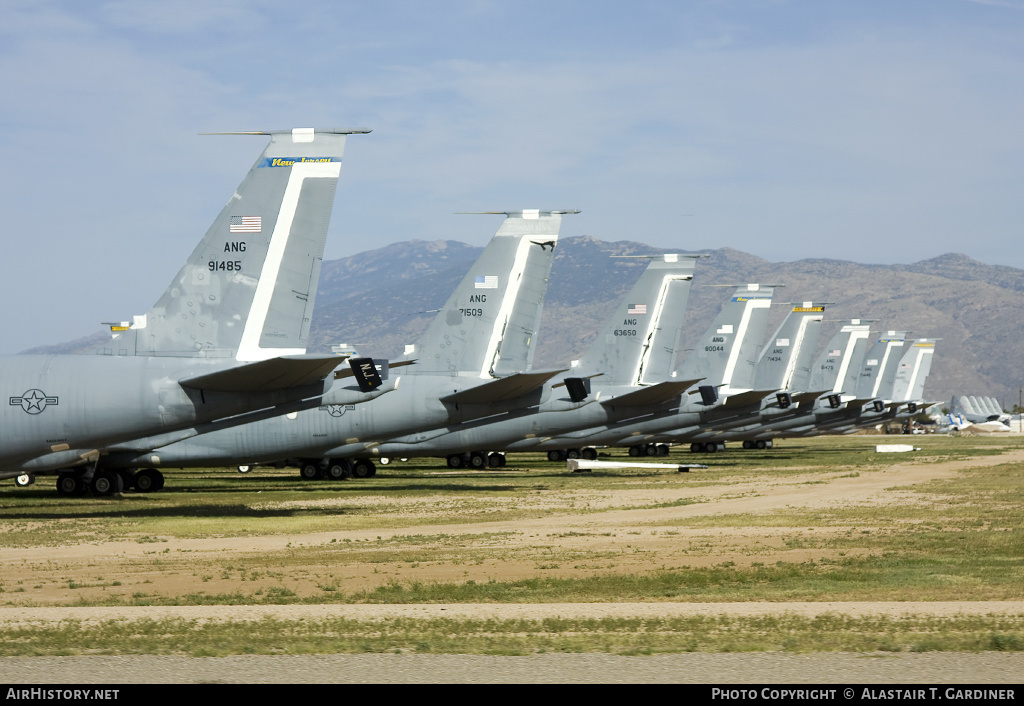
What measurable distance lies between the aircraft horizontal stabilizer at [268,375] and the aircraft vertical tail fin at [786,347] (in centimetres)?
6117

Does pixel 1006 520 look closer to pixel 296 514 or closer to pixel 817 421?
pixel 296 514

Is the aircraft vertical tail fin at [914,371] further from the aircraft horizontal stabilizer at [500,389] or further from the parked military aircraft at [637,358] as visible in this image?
the aircraft horizontal stabilizer at [500,389]

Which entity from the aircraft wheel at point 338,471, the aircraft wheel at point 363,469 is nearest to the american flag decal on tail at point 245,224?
the aircraft wheel at point 338,471

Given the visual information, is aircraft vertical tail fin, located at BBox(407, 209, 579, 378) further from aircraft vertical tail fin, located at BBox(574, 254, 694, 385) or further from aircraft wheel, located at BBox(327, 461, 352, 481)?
aircraft vertical tail fin, located at BBox(574, 254, 694, 385)

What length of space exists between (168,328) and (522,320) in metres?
18.7

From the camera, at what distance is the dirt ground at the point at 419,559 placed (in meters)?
15.5

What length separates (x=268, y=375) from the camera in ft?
94.8

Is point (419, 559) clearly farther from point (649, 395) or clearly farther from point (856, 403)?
point (856, 403)

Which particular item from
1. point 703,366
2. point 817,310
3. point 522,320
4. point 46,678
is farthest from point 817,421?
point 46,678

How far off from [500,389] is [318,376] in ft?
48.4

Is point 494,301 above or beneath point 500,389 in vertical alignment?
above

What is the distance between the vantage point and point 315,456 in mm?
44938

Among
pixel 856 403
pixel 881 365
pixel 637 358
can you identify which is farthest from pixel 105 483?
pixel 881 365

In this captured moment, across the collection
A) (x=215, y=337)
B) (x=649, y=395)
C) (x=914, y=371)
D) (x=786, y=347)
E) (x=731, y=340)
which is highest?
(x=914, y=371)
